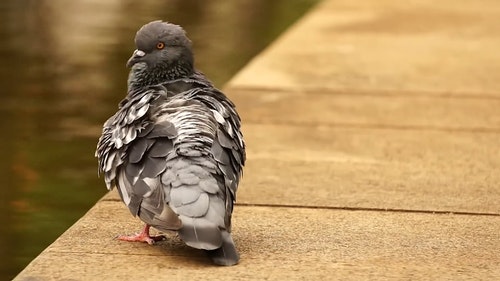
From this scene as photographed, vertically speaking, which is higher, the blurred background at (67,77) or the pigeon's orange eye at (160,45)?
the pigeon's orange eye at (160,45)

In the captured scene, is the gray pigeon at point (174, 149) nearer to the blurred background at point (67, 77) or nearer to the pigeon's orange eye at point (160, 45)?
the pigeon's orange eye at point (160, 45)

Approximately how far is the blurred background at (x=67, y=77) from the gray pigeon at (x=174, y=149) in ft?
3.46

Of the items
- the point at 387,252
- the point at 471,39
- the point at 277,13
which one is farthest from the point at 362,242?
the point at 277,13

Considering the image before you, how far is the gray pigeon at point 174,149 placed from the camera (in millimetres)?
5180

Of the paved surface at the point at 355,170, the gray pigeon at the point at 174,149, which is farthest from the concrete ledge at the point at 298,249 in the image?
the gray pigeon at the point at 174,149

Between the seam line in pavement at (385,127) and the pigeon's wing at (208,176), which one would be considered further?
Answer: the seam line in pavement at (385,127)

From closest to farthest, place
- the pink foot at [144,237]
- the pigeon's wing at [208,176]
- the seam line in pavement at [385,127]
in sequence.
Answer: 1. the pigeon's wing at [208,176]
2. the pink foot at [144,237]
3. the seam line in pavement at [385,127]

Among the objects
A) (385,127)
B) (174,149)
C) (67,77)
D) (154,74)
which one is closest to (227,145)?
(174,149)

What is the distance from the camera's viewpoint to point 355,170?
755 centimetres

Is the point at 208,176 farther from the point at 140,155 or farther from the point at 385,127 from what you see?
the point at 385,127

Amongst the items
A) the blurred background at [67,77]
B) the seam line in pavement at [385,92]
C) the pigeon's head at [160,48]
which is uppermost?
the pigeon's head at [160,48]

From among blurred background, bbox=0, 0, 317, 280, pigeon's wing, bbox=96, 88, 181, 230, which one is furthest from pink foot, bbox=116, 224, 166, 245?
blurred background, bbox=0, 0, 317, 280

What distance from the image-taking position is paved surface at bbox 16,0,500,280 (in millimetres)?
5547

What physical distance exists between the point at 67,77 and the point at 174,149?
5603 millimetres
